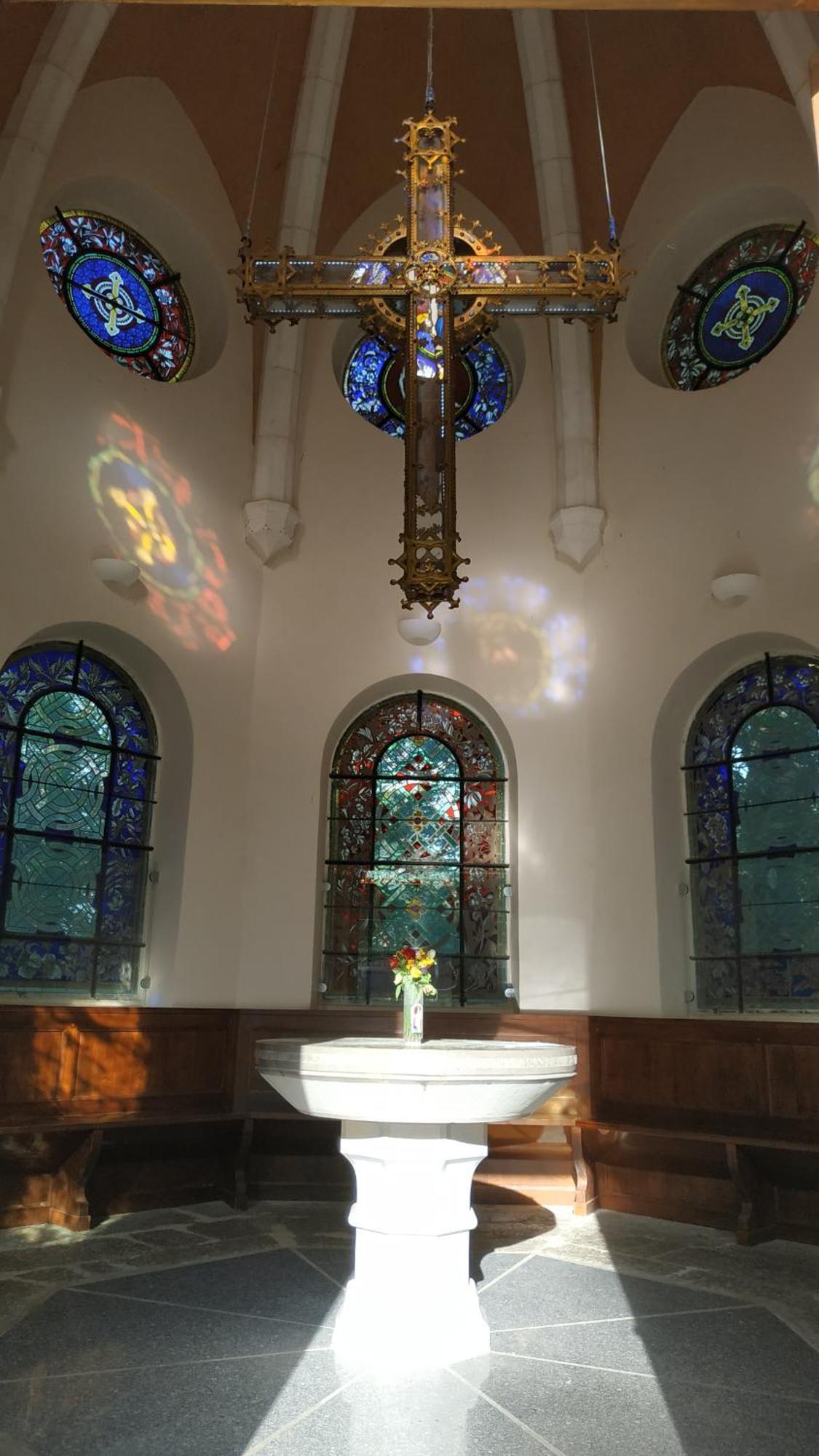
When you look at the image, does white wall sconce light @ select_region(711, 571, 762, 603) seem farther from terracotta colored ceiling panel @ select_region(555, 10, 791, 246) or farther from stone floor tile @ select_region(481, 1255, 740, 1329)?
stone floor tile @ select_region(481, 1255, 740, 1329)

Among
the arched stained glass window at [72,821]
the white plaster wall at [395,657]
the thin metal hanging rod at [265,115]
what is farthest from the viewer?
the thin metal hanging rod at [265,115]

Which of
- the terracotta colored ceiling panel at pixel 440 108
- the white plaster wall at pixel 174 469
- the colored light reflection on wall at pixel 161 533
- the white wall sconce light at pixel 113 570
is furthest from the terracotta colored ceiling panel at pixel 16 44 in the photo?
the white wall sconce light at pixel 113 570

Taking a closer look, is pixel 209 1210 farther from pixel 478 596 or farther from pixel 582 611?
pixel 582 611

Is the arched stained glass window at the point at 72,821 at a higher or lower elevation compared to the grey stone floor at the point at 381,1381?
higher

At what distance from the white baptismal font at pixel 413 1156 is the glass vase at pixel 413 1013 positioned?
374 millimetres

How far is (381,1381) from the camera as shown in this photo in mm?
3404

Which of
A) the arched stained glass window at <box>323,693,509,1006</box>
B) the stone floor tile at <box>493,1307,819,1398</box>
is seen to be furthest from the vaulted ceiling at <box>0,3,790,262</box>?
the stone floor tile at <box>493,1307,819,1398</box>

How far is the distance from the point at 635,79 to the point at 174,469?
439cm

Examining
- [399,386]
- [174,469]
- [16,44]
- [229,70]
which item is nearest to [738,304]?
[399,386]

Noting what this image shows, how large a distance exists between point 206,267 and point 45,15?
1.81m

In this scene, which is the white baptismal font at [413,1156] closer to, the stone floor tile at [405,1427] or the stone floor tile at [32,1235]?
the stone floor tile at [405,1427]

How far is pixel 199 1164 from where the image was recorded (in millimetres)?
6395

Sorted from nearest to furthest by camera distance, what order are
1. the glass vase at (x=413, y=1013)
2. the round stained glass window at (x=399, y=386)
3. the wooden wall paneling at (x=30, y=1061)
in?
the glass vase at (x=413, y=1013) < the wooden wall paneling at (x=30, y=1061) < the round stained glass window at (x=399, y=386)

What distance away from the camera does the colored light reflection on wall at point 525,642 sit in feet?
24.6
